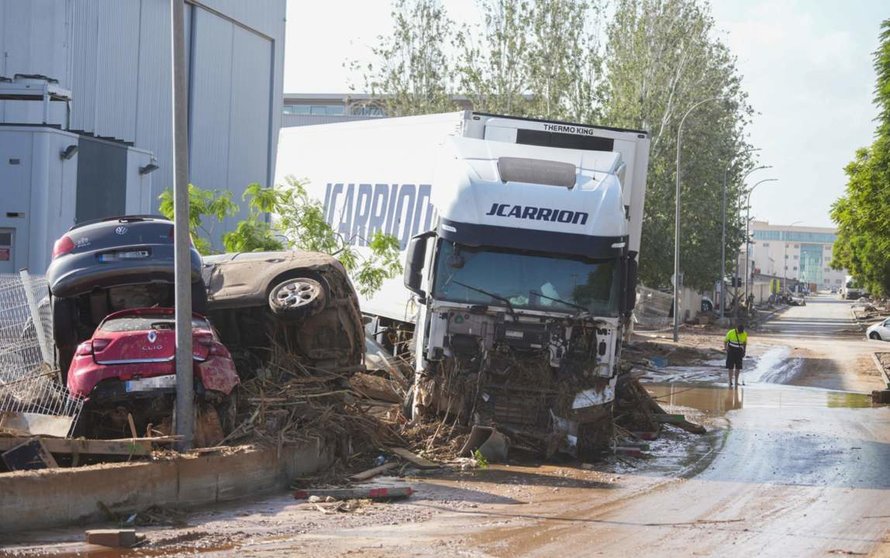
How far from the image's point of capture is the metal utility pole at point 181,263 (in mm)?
10680

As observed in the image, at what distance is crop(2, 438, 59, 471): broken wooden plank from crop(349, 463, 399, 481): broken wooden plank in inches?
126

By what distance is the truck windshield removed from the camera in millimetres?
13586

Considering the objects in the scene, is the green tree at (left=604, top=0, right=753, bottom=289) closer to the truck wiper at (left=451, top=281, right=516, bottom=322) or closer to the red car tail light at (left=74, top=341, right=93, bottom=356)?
the truck wiper at (left=451, top=281, right=516, bottom=322)

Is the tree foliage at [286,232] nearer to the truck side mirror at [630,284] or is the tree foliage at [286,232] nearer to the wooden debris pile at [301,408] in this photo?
the wooden debris pile at [301,408]

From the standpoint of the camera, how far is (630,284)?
13.8 metres

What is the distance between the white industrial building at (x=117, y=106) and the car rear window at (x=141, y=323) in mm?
13625

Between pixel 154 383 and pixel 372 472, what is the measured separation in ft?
8.04

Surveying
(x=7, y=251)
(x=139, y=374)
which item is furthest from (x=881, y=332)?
(x=139, y=374)

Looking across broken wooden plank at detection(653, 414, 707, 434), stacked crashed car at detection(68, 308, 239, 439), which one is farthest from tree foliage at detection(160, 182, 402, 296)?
stacked crashed car at detection(68, 308, 239, 439)

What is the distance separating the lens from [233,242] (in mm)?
20328

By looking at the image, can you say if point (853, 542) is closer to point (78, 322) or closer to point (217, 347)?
point (217, 347)

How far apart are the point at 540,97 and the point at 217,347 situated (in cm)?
3615

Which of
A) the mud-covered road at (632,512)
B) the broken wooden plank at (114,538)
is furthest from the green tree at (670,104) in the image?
the broken wooden plank at (114,538)

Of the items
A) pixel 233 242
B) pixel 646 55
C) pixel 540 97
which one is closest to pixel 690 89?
pixel 646 55
